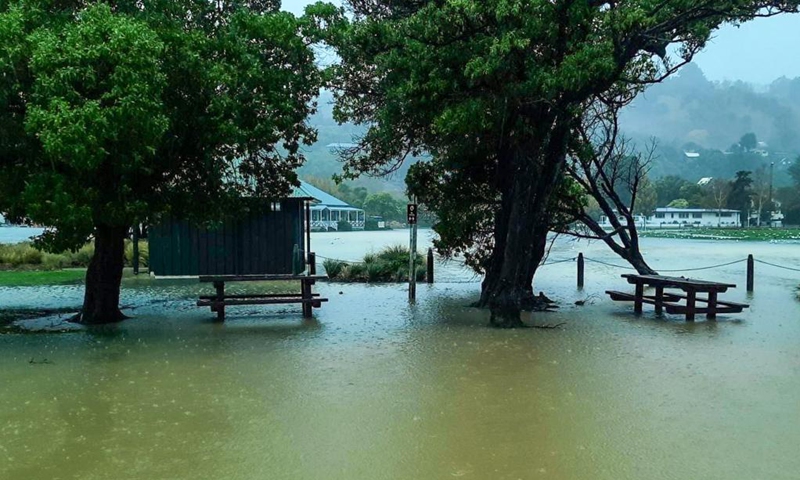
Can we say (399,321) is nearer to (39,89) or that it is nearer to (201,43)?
(201,43)

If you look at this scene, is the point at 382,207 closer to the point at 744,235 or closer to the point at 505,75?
the point at 744,235

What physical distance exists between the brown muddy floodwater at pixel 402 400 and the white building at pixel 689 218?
280ft

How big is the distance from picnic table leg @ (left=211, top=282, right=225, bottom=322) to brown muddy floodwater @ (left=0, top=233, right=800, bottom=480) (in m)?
0.25

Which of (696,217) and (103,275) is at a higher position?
(696,217)

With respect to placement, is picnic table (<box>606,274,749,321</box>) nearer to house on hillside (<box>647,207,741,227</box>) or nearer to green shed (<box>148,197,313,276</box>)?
green shed (<box>148,197,313,276</box>)

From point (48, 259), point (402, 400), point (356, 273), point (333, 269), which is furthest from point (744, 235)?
point (402, 400)

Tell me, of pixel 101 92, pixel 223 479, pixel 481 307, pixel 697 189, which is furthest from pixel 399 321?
pixel 697 189

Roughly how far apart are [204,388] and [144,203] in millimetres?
3847

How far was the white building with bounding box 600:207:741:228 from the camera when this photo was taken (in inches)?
3634

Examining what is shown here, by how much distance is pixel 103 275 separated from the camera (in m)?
11.4

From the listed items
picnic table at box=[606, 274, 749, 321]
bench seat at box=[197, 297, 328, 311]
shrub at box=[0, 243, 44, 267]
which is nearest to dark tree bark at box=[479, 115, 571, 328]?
picnic table at box=[606, 274, 749, 321]

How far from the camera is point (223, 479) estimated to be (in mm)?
4723

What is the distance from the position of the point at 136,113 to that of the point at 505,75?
17.3 feet

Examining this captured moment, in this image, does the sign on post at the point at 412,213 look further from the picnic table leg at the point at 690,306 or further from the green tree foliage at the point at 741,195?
the green tree foliage at the point at 741,195
